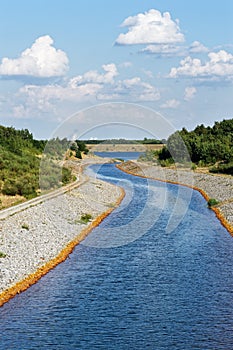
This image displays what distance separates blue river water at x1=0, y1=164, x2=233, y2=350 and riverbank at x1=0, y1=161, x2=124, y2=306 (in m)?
0.74

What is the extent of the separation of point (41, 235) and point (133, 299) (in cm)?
1311

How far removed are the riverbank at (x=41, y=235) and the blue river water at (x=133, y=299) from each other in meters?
0.74

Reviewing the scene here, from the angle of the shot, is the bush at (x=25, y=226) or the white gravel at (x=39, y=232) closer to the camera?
the white gravel at (x=39, y=232)

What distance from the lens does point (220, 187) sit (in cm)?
6619

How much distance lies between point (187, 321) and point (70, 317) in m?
4.48

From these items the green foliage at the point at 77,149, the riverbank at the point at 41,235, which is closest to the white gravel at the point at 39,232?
the riverbank at the point at 41,235

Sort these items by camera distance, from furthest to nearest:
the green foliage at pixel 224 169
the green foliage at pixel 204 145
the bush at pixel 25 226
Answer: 1. the green foliage at pixel 204 145
2. the green foliage at pixel 224 169
3. the bush at pixel 25 226

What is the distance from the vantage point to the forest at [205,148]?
302 ft

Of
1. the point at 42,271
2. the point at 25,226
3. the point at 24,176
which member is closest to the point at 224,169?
the point at 24,176

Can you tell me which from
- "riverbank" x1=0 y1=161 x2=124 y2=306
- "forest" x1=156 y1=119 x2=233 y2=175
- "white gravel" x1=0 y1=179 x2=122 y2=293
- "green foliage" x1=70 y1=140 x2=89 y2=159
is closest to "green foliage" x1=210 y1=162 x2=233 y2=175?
"forest" x1=156 y1=119 x2=233 y2=175

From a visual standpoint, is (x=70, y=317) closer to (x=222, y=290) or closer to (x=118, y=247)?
(x=222, y=290)

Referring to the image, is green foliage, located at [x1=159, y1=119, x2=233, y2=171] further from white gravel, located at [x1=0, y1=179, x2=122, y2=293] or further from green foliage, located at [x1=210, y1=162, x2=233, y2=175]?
white gravel, located at [x1=0, y1=179, x2=122, y2=293]

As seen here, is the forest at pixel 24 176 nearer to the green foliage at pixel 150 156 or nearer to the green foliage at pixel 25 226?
the green foliage at pixel 25 226

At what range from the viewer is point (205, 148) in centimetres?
9831
